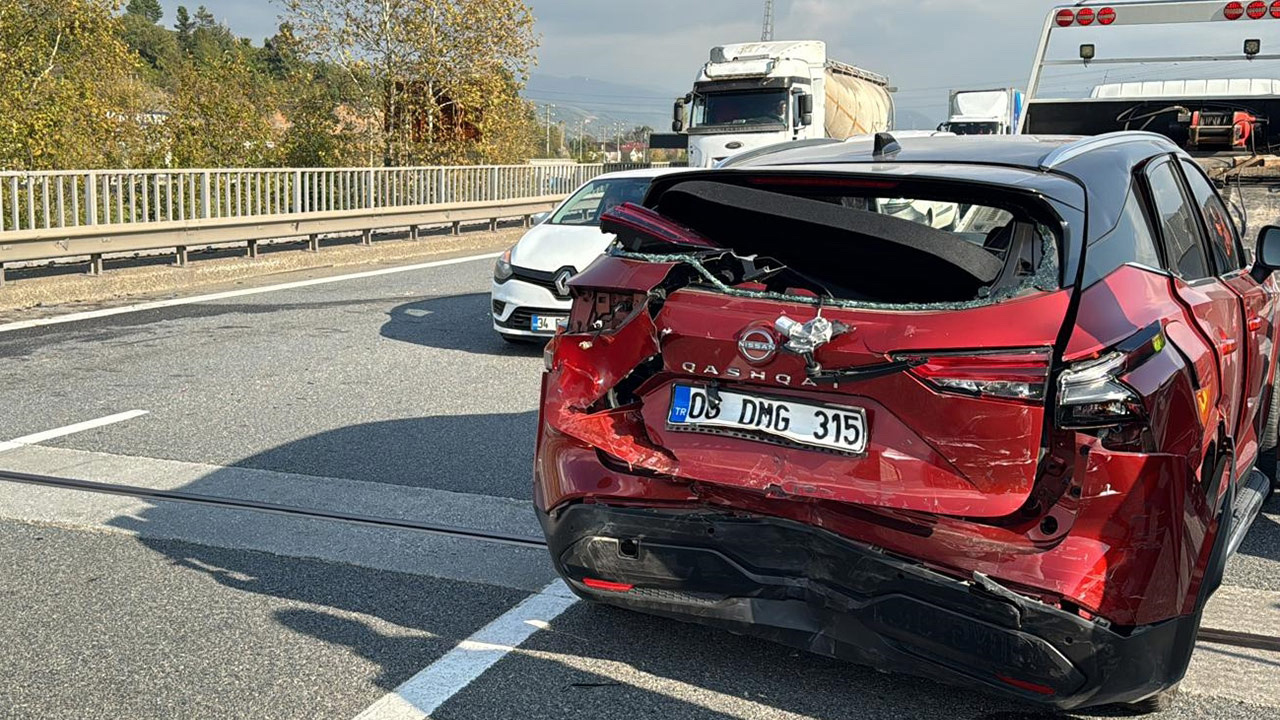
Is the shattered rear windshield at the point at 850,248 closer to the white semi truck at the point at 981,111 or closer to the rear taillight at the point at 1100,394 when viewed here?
the rear taillight at the point at 1100,394

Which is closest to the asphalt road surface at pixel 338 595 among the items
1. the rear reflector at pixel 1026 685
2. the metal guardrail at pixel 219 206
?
the rear reflector at pixel 1026 685

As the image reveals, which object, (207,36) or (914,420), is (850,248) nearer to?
(914,420)

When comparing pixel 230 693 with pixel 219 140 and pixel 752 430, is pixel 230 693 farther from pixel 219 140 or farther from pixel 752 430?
pixel 219 140

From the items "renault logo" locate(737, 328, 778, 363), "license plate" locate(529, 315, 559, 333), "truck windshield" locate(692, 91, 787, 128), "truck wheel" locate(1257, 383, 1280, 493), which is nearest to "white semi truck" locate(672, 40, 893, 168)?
"truck windshield" locate(692, 91, 787, 128)

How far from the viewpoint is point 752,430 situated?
11.6ft

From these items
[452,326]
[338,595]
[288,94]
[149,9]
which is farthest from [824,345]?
[149,9]

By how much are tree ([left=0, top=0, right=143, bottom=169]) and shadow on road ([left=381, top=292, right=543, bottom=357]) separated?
341 inches

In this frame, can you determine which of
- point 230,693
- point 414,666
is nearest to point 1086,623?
point 414,666

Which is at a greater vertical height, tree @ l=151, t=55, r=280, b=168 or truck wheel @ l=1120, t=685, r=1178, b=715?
tree @ l=151, t=55, r=280, b=168

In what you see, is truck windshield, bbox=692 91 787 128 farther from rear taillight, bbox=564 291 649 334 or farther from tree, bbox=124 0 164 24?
tree, bbox=124 0 164 24

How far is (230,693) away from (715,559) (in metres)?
1.53

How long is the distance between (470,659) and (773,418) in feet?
4.36

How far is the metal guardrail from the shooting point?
42.0 feet

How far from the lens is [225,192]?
16.1 meters
